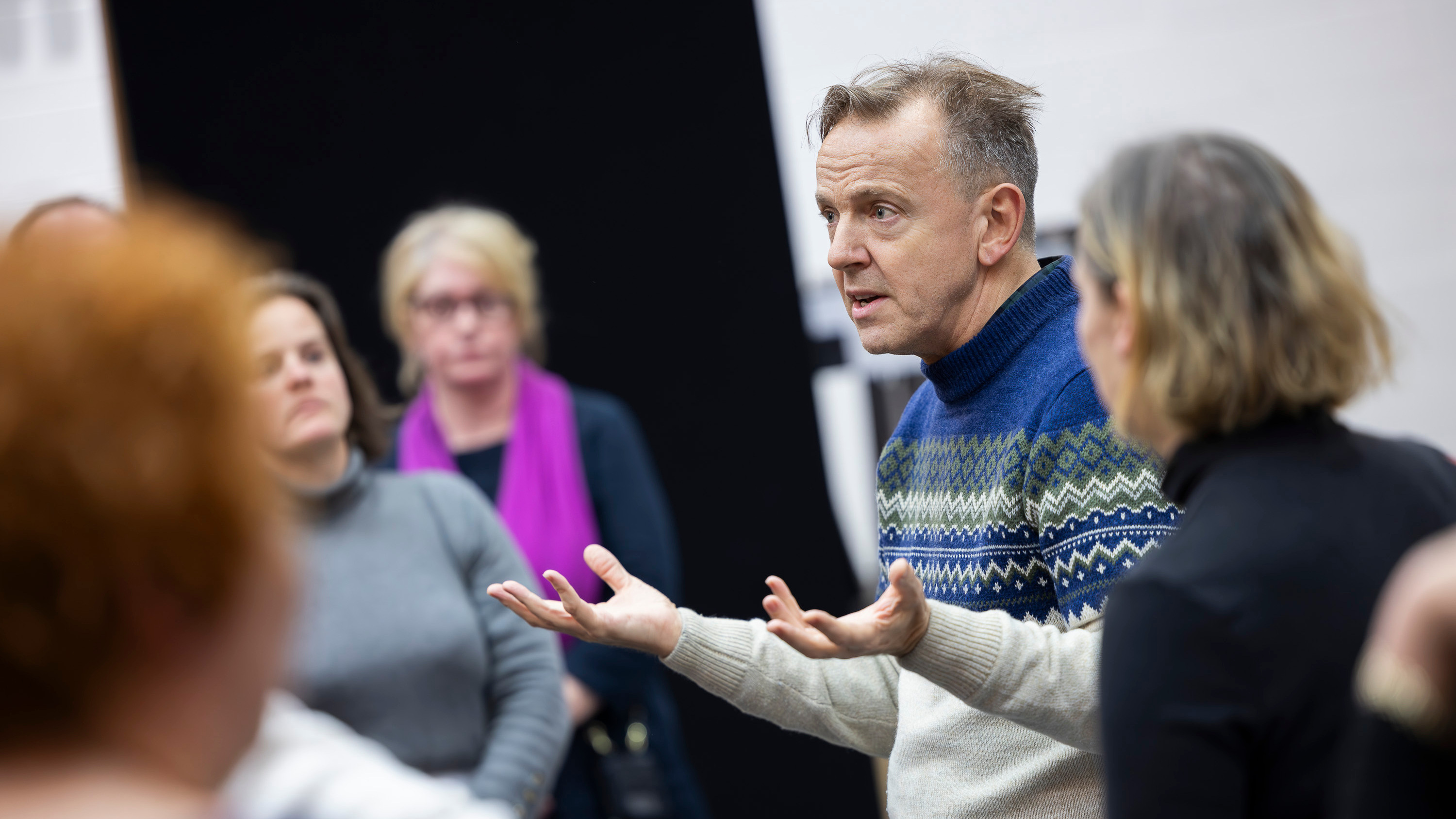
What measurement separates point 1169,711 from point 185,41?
3.72 meters

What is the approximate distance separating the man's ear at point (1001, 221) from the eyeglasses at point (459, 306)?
67.2 inches

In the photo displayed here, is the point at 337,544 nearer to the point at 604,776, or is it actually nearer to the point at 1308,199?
the point at 604,776

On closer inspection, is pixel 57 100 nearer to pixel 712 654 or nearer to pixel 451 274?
pixel 451 274

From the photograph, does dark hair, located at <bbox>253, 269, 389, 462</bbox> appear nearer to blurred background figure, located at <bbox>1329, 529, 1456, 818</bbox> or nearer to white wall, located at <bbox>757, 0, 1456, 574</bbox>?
white wall, located at <bbox>757, 0, 1456, 574</bbox>

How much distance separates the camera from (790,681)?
155 cm

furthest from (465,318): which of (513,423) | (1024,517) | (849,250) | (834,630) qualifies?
(834,630)

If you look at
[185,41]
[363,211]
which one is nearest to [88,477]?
[363,211]

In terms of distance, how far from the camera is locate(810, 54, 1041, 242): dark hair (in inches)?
63.6

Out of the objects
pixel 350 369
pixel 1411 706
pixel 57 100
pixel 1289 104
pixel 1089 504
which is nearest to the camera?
pixel 1411 706

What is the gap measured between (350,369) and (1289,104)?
263 cm

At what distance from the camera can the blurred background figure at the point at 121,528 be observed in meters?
0.51

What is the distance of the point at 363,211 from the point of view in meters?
3.60

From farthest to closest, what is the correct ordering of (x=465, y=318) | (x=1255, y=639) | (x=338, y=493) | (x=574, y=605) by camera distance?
(x=465, y=318), (x=338, y=493), (x=574, y=605), (x=1255, y=639)

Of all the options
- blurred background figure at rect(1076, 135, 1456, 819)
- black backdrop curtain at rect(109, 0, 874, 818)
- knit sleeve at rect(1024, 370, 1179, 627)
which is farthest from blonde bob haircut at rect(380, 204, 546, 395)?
blurred background figure at rect(1076, 135, 1456, 819)
